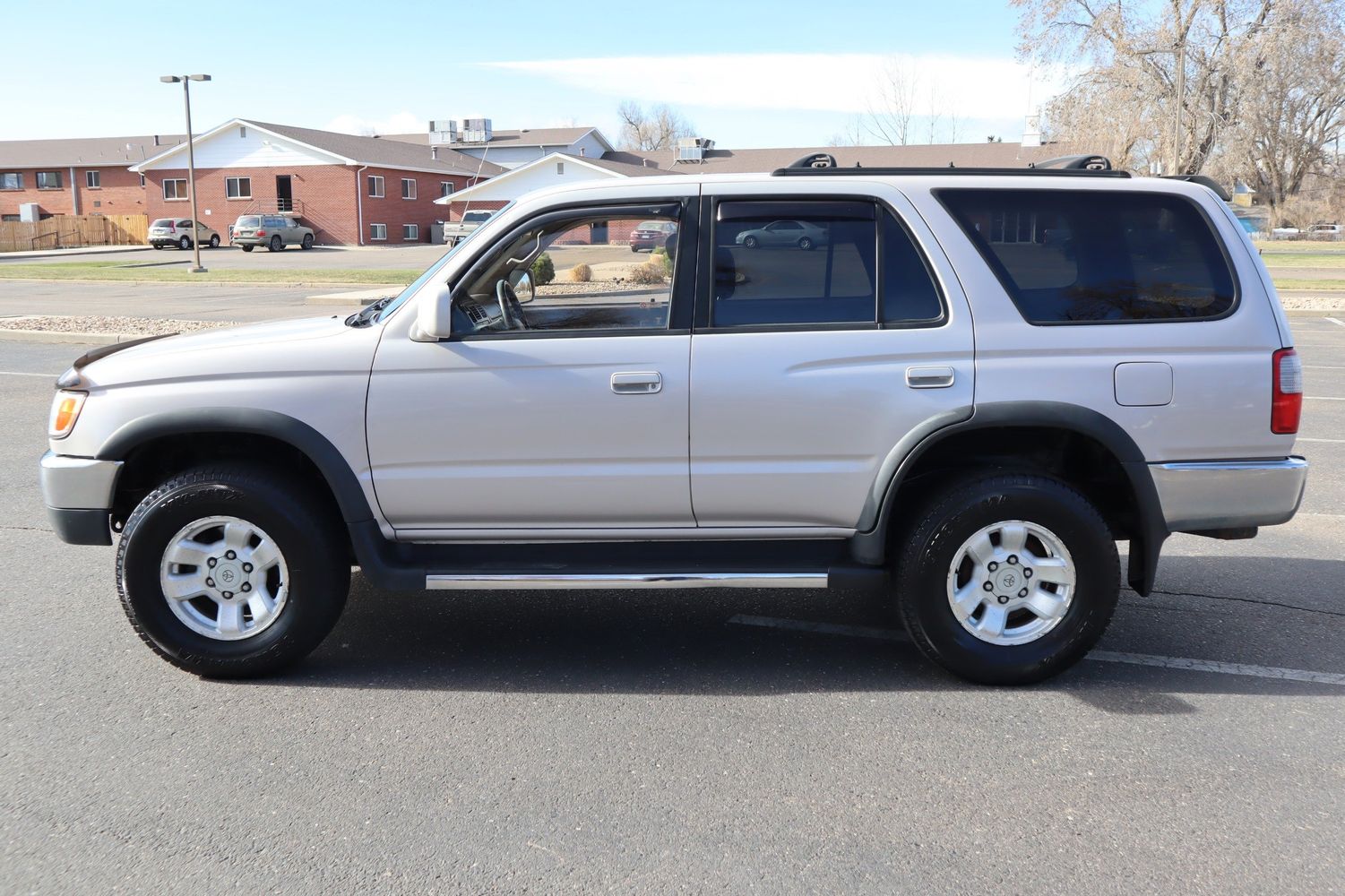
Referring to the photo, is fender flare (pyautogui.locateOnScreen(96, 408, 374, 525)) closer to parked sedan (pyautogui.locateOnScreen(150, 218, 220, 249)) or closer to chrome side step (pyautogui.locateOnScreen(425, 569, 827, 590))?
chrome side step (pyautogui.locateOnScreen(425, 569, 827, 590))

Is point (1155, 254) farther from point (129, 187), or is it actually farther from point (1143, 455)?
point (129, 187)

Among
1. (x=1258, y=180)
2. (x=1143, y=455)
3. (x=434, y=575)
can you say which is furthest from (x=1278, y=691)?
(x=1258, y=180)

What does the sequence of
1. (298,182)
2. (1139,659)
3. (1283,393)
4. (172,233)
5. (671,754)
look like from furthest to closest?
(298,182), (172,233), (1139,659), (1283,393), (671,754)

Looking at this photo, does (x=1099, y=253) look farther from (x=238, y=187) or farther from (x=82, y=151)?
(x=82, y=151)

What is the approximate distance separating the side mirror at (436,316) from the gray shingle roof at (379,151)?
2054 inches

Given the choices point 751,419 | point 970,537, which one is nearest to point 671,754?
point 751,419

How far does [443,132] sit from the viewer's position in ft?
257

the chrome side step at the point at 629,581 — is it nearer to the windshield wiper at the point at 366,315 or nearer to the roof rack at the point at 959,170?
the windshield wiper at the point at 366,315

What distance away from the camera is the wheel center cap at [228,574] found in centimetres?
458

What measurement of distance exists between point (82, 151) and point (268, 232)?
2718 cm

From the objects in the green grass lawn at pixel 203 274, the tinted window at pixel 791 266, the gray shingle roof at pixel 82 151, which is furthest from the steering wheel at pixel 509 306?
the gray shingle roof at pixel 82 151

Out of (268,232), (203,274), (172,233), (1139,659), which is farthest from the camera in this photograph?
(172,233)

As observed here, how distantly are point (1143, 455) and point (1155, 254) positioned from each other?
807 millimetres

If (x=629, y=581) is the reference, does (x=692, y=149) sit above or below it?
above
